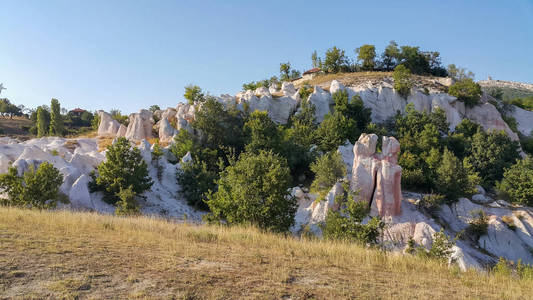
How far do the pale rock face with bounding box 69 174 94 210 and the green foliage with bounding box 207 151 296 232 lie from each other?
9380 millimetres

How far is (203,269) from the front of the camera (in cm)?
569

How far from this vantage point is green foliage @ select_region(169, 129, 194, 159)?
89.0 feet

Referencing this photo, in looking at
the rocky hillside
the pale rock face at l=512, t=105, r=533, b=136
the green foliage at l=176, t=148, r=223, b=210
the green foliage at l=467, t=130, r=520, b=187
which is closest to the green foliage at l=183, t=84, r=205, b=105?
the rocky hillside

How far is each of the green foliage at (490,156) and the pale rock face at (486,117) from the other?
7.68 metres

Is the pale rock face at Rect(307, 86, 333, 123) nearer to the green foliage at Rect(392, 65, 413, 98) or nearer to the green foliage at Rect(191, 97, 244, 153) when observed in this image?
the green foliage at Rect(191, 97, 244, 153)

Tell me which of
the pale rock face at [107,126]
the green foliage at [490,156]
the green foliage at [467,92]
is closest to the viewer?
the green foliage at [490,156]

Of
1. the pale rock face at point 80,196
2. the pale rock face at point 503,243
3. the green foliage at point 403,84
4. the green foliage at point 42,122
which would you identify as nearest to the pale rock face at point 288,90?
the green foliage at point 403,84

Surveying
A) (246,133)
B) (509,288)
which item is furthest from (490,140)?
(509,288)

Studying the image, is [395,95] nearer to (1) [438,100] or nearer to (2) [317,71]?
(1) [438,100]

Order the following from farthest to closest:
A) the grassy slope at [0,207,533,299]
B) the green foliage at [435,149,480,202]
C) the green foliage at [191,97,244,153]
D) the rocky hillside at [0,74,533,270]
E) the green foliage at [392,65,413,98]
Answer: the green foliage at [392,65,413,98] < the green foliage at [191,97,244,153] < the green foliage at [435,149,480,202] < the rocky hillside at [0,74,533,270] < the grassy slope at [0,207,533,299]

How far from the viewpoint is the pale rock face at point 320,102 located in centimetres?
3675

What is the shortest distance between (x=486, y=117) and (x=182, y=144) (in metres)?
37.4

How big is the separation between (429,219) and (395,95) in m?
23.9

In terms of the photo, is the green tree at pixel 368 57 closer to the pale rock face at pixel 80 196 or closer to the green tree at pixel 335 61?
the green tree at pixel 335 61
